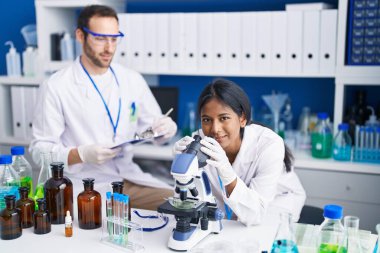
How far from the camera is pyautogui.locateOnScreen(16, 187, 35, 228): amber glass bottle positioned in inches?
61.6

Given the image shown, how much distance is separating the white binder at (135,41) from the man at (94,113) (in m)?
0.42

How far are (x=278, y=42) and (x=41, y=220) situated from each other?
1.66 metres

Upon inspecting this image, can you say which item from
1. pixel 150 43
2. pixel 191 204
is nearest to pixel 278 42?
pixel 150 43

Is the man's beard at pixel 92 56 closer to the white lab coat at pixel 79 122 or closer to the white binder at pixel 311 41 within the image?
the white lab coat at pixel 79 122

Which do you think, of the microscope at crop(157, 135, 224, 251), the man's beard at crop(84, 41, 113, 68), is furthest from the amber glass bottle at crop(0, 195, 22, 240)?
the man's beard at crop(84, 41, 113, 68)

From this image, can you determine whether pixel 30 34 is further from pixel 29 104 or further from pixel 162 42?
pixel 162 42

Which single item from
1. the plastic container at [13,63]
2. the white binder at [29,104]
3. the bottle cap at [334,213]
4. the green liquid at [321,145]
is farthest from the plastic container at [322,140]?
the plastic container at [13,63]

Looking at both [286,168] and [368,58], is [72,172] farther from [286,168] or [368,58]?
[368,58]

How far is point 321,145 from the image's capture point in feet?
8.56

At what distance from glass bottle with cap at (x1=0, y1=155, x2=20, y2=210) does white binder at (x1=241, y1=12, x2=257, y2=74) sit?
4.80ft

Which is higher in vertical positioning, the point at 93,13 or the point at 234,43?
the point at 93,13

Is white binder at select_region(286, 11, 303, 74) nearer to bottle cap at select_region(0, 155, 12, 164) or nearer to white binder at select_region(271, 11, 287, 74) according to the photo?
white binder at select_region(271, 11, 287, 74)

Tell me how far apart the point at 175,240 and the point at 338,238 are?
17.9 inches

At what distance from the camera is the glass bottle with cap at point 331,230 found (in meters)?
1.26
